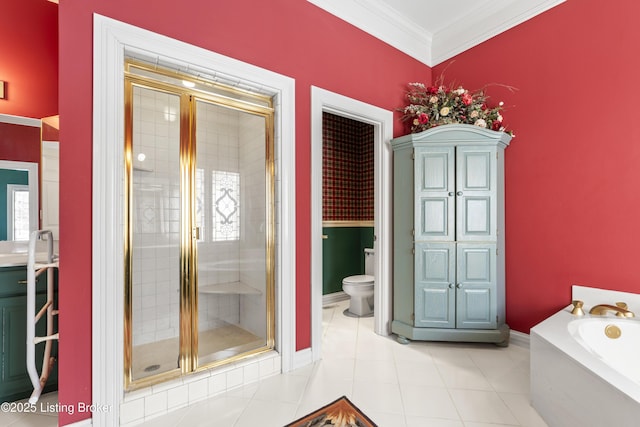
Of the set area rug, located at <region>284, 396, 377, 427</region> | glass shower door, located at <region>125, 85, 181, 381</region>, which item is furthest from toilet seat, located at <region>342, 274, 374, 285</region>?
glass shower door, located at <region>125, 85, 181, 381</region>

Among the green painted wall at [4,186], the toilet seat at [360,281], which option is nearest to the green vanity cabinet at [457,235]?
the toilet seat at [360,281]

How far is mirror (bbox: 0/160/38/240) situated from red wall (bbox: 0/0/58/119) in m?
0.37

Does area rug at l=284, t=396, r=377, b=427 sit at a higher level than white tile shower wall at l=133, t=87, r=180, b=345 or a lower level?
lower

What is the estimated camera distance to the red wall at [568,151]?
Answer: 203cm

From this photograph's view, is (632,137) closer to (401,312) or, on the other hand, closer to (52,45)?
(401,312)

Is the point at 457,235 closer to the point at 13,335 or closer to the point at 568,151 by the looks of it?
the point at 568,151

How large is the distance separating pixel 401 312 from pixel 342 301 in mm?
1505

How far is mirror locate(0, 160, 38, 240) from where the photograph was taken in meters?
1.94

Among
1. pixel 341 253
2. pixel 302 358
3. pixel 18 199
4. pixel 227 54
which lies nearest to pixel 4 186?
pixel 18 199

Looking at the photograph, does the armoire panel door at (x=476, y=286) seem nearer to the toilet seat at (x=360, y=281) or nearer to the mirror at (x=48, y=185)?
the toilet seat at (x=360, y=281)

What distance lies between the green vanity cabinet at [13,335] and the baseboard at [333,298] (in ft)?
9.28

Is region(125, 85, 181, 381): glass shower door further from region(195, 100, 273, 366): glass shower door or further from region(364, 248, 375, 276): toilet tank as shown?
region(364, 248, 375, 276): toilet tank

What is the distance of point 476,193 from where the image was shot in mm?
2457

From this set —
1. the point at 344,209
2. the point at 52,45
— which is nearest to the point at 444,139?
the point at 344,209
